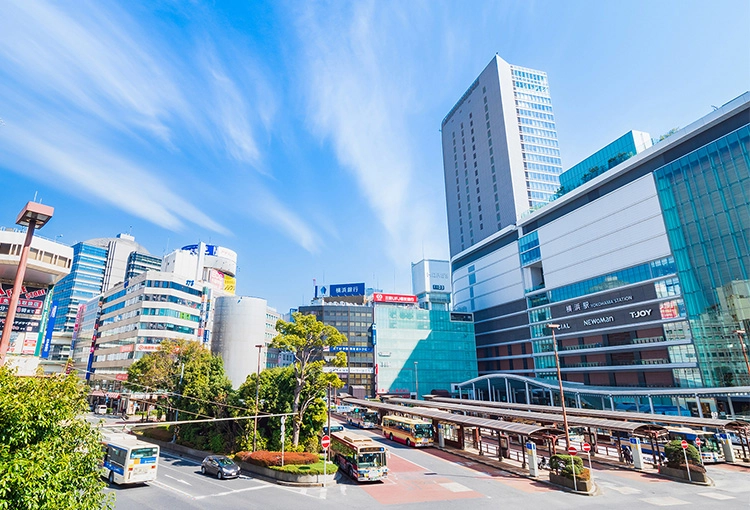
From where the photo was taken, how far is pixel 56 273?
1492 inches

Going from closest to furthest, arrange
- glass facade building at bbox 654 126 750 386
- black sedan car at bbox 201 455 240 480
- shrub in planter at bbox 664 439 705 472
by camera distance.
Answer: shrub in planter at bbox 664 439 705 472, black sedan car at bbox 201 455 240 480, glass facade building at bbox 654 126 750 386

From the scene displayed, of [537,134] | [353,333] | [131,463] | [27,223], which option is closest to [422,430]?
[131,463]

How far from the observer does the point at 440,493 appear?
24984 mm

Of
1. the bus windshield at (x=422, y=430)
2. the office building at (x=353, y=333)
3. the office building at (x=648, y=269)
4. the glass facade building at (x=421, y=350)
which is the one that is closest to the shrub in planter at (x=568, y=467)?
the bus windshield at (x=422, y=430)

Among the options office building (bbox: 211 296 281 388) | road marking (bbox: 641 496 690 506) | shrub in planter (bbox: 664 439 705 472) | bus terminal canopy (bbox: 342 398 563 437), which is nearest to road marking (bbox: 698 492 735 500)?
road marking (bbox: 641 496 690 506)

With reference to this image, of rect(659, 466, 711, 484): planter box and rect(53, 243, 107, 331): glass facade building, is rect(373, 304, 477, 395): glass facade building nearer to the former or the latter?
rect(659, 466, 711, 484): planter box

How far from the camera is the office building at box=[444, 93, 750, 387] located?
5606 cm

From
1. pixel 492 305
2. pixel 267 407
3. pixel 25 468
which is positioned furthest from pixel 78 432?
pixel 492 305

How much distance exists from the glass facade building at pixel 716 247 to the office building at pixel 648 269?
142 mm

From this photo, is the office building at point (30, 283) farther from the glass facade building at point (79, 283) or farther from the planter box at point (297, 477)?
the glass facade building at point (79, 283)

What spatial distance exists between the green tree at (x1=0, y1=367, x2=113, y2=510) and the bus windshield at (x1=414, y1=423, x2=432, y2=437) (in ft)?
126

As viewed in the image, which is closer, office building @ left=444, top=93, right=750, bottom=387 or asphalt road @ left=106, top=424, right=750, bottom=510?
asphalt road @ left=106, top=424, right=750, bottom=510

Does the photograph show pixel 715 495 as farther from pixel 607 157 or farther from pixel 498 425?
pixel 607 157

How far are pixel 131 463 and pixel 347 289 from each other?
11440cm
